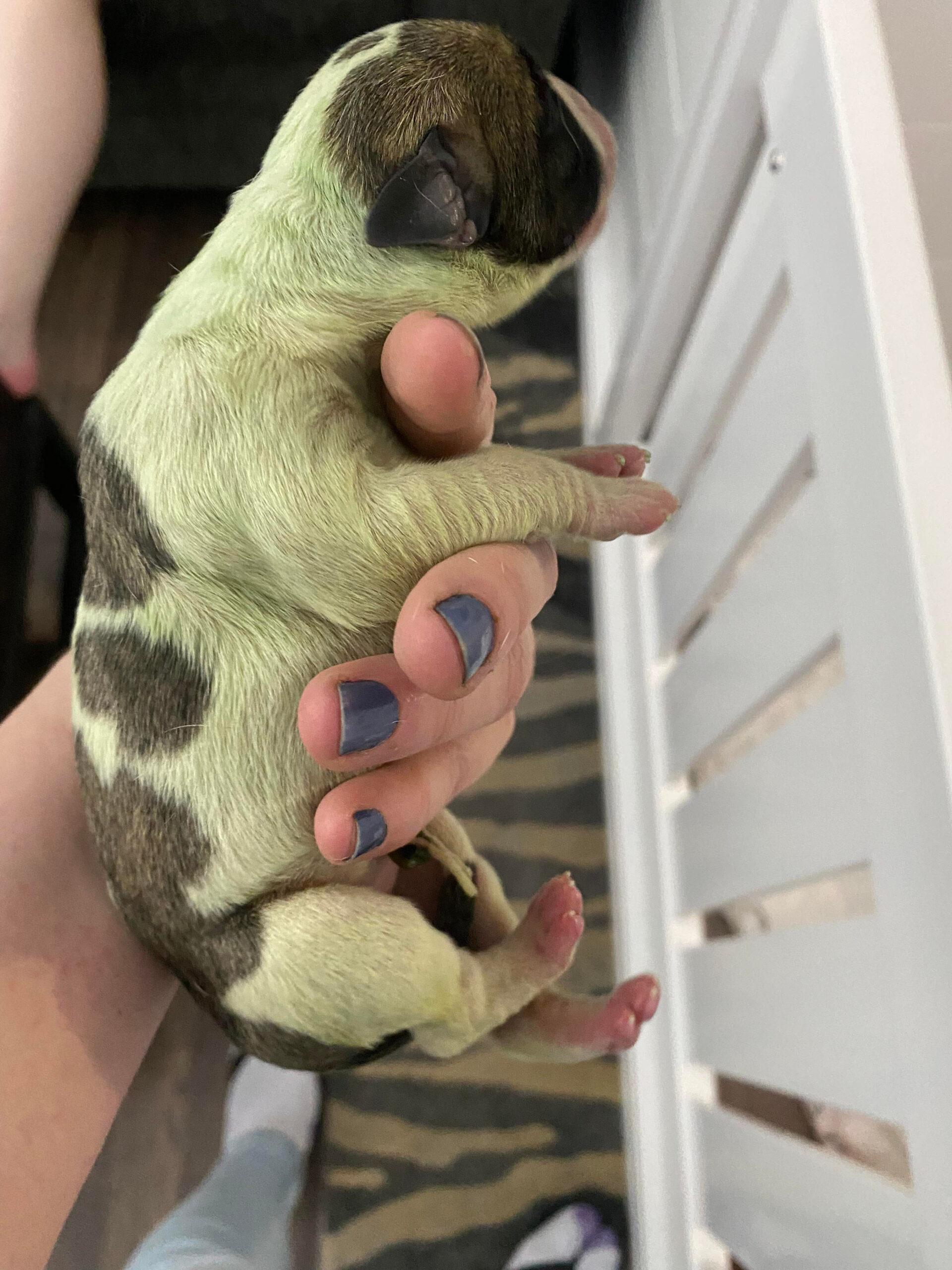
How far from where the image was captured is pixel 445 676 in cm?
79

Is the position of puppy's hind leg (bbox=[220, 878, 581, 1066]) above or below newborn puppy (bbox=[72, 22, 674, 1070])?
below

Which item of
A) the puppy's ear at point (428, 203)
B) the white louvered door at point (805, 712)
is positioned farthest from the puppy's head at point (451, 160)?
the white louvered door at point (805, 712)

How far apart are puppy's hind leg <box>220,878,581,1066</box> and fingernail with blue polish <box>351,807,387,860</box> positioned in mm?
122

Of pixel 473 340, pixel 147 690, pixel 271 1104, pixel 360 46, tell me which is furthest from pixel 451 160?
pixel 271 1104

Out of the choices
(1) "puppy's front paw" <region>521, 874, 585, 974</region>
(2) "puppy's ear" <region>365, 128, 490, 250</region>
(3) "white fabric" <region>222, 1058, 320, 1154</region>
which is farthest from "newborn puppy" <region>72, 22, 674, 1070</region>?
(3) "white fabric" <region>222, 1058, 320, 1154</region>

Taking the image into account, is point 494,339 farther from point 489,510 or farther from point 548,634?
point 489,510

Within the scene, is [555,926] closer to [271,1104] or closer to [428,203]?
[428,203]

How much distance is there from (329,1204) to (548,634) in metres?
1.49

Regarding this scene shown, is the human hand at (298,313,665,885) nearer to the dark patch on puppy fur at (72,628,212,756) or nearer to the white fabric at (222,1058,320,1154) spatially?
the dark patch on puppy fur at (72,628,212,756)

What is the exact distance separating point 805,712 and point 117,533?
886 millimetres

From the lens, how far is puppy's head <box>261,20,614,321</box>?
2.73 ft

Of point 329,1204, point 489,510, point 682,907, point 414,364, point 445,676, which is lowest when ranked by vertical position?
point 329,1204

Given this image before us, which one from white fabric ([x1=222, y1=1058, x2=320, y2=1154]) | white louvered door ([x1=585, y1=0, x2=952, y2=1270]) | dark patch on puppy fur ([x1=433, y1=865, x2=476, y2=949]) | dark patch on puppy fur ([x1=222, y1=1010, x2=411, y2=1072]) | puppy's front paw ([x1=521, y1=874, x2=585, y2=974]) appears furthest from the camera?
white fabric ([x1=222, y1=1058, x2=320, y2=1154])

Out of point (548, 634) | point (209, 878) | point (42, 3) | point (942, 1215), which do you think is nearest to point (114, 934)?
point (209, 878)
